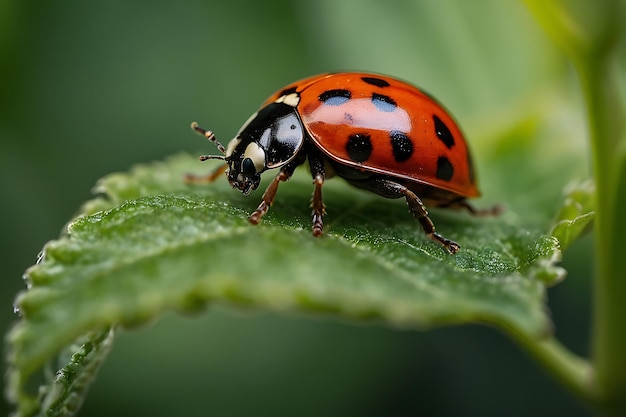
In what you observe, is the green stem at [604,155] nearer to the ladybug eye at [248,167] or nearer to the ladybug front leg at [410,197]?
the ladybug front leg at [410,197]

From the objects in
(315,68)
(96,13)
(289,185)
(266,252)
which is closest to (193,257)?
(266,252)

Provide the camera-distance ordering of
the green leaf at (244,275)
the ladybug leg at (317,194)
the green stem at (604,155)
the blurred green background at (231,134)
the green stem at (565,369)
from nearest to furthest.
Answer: the green leaf at (244,275)
the green stem at (604,155)
the green stem at (565,369)
the ladybug leg at (317,194)
the blurred green background at (231,134)

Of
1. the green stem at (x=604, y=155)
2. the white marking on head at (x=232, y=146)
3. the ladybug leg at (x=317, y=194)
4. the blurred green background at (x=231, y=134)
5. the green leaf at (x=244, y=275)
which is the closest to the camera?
the green leaf at (x=244, y=275)

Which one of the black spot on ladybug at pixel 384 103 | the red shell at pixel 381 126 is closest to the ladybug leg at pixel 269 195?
the red shell at pixel 381 126

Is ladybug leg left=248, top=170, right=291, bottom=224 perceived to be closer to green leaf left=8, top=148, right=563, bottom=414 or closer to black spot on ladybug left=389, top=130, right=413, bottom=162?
green leaf left=8, top=148, right=563, bottom=414

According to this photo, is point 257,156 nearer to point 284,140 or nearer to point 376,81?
point 284,140

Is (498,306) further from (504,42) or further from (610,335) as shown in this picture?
(504,42)
